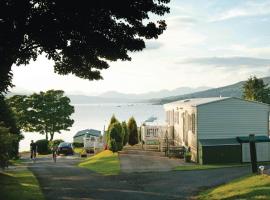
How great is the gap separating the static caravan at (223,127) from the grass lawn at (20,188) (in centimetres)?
1327

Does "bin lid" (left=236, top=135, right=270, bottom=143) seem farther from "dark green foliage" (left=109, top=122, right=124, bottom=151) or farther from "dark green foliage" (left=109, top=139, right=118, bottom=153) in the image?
"dark green foliage" (left=109, top=139, right=118, bottom=153)

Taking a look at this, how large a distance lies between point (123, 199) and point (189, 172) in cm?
1052

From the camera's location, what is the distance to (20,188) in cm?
2241

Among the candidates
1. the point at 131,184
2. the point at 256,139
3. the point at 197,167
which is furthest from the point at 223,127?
the point at 131,184

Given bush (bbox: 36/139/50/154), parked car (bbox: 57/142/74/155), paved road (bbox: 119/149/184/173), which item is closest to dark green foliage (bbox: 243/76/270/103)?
bush (bbox: 36/139/50/154)

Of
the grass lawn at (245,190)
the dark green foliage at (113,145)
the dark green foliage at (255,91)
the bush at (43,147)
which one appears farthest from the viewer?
the dark green foliage at (255,91)

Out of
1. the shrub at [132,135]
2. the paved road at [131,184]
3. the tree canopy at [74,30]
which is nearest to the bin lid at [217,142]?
the paved road at [131,184]

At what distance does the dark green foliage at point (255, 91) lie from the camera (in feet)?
289

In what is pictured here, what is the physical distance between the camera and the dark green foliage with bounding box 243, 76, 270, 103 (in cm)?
8798

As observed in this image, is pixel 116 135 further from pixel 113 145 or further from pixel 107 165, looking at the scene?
pixel 107 165

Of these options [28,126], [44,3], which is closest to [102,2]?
[44,3]

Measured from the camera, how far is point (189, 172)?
95.4 ft

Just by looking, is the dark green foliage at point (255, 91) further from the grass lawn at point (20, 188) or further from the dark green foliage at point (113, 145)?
the grass lawn at point (20, 188)

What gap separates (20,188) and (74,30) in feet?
33.1
